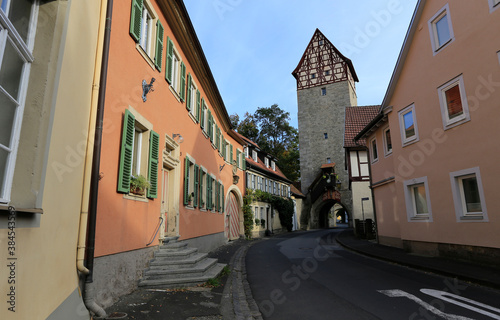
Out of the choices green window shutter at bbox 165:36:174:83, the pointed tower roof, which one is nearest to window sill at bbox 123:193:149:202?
green window shutter at bbox 165:36:174:83

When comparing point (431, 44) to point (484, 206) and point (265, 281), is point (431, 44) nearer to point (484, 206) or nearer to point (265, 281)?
point (484, 206)

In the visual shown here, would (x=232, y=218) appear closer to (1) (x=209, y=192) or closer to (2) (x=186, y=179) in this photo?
(1) (x=209, y=192)

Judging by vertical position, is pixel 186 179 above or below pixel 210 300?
above

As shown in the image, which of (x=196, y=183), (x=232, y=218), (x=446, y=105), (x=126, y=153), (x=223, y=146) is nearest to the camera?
(x=126, y=153)

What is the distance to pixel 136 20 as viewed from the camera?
7051 mm

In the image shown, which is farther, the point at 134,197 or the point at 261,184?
the point at 261,184

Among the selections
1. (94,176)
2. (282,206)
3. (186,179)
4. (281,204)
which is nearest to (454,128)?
(186,179)

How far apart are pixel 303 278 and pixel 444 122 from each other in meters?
6.86

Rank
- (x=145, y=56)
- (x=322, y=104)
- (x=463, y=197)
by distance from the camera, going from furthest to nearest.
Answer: (x=322, y=104), (x=463, y=197), (x=145, y=56)

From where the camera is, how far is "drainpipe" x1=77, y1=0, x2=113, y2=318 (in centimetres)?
450

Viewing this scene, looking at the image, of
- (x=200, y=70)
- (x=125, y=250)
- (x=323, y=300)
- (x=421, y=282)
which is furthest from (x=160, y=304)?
(x=200, y=70)

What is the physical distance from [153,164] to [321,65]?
3985 cm

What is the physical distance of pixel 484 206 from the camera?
8.76m

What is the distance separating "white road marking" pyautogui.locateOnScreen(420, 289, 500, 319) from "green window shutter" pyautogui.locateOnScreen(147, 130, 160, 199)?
19.9 feet
